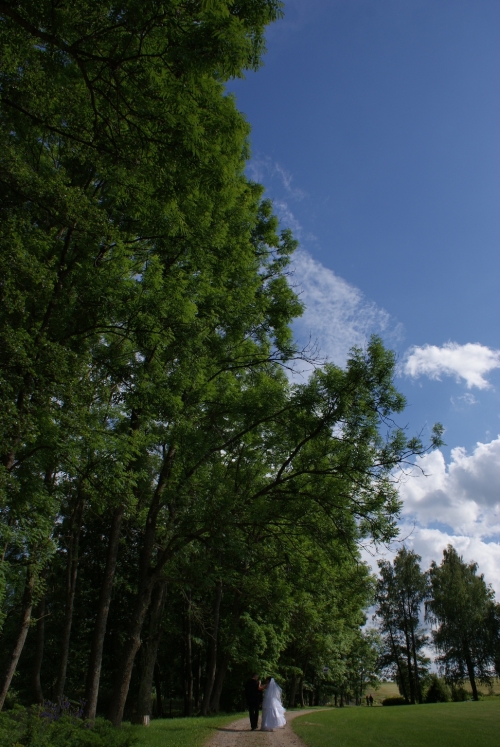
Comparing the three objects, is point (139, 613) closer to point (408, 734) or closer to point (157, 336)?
point (157, 336)

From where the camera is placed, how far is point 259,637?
1886 centimetres

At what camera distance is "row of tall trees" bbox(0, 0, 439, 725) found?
5512 mm

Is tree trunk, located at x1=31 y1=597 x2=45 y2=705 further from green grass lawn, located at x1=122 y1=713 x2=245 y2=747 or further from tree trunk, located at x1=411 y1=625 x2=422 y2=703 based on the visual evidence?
tree trunk, located at x1=411 y1=625 x2=422 y2=703

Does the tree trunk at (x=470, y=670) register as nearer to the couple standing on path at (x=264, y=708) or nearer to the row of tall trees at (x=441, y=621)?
the row of tall trees at (x=441, y=621)

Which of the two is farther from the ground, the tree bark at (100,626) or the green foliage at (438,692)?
the tree bark at (100,626)

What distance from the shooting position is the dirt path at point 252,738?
34.9ft

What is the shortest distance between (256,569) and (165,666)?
1071 inches

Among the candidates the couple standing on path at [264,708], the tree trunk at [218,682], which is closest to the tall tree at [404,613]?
the tree trunk at [218,682]

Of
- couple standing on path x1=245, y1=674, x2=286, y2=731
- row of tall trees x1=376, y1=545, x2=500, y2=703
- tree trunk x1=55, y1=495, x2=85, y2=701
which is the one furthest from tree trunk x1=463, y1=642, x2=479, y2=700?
tree trunk x1=55, y1=495, x2=85, y2=701

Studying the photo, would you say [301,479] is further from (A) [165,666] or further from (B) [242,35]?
(A) [165,666]

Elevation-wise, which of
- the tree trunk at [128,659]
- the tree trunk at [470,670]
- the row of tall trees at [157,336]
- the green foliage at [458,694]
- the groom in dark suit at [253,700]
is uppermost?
the row of tall trees at [157,336]

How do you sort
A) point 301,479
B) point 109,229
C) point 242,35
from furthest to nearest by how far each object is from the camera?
1. point 301,479
2. point 109,229
3. point 242,35

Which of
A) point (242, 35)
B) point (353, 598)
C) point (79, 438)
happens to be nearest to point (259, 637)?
point (353, 598)

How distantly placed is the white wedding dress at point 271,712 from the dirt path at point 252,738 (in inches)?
11.0
